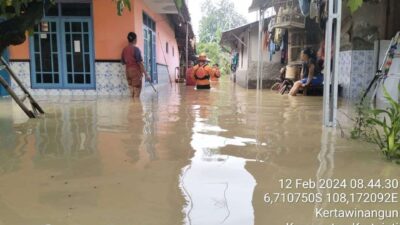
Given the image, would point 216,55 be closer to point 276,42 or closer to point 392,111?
point 276,42

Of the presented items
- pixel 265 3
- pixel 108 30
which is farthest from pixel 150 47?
pixel 265 3

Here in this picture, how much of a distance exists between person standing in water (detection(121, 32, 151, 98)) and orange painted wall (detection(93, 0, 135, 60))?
15.3 inches

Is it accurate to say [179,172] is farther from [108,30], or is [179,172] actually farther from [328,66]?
[108,30]

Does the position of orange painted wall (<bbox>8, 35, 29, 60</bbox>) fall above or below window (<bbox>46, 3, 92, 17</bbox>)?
below

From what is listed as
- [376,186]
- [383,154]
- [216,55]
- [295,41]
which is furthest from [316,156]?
[216,55]

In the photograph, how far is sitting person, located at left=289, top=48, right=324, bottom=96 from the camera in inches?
408

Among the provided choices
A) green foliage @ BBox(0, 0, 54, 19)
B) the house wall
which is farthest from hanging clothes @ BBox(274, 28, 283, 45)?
green foliage @ BBox(0, 0, 54, 19)

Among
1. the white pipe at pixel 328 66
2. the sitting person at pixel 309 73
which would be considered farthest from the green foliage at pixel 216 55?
the white pipe at pixel 328 66

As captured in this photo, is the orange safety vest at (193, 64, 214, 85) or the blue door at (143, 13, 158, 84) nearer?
the blue door at (143, 13, 158, 84)

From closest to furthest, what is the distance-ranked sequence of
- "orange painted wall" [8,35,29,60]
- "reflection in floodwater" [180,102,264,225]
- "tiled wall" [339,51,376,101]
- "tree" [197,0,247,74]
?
"reflection in floodwater" [180,102,264,225] → "tiled wall" [339,51,376,101] → "orange painted wall" [8,35,29,60] → "tree" [197,0,247,74]

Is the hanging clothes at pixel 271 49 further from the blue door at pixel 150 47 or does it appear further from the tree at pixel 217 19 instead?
the tree at pixel 217 19

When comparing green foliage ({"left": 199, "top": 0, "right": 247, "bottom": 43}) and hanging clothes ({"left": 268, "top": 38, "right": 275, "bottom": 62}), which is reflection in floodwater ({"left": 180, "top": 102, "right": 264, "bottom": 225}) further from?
green foliage ({"left": 199, "top": 0, "right": 247, "bottom": 43})

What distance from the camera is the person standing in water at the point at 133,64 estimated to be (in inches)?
381

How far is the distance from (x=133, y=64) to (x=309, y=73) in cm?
461
